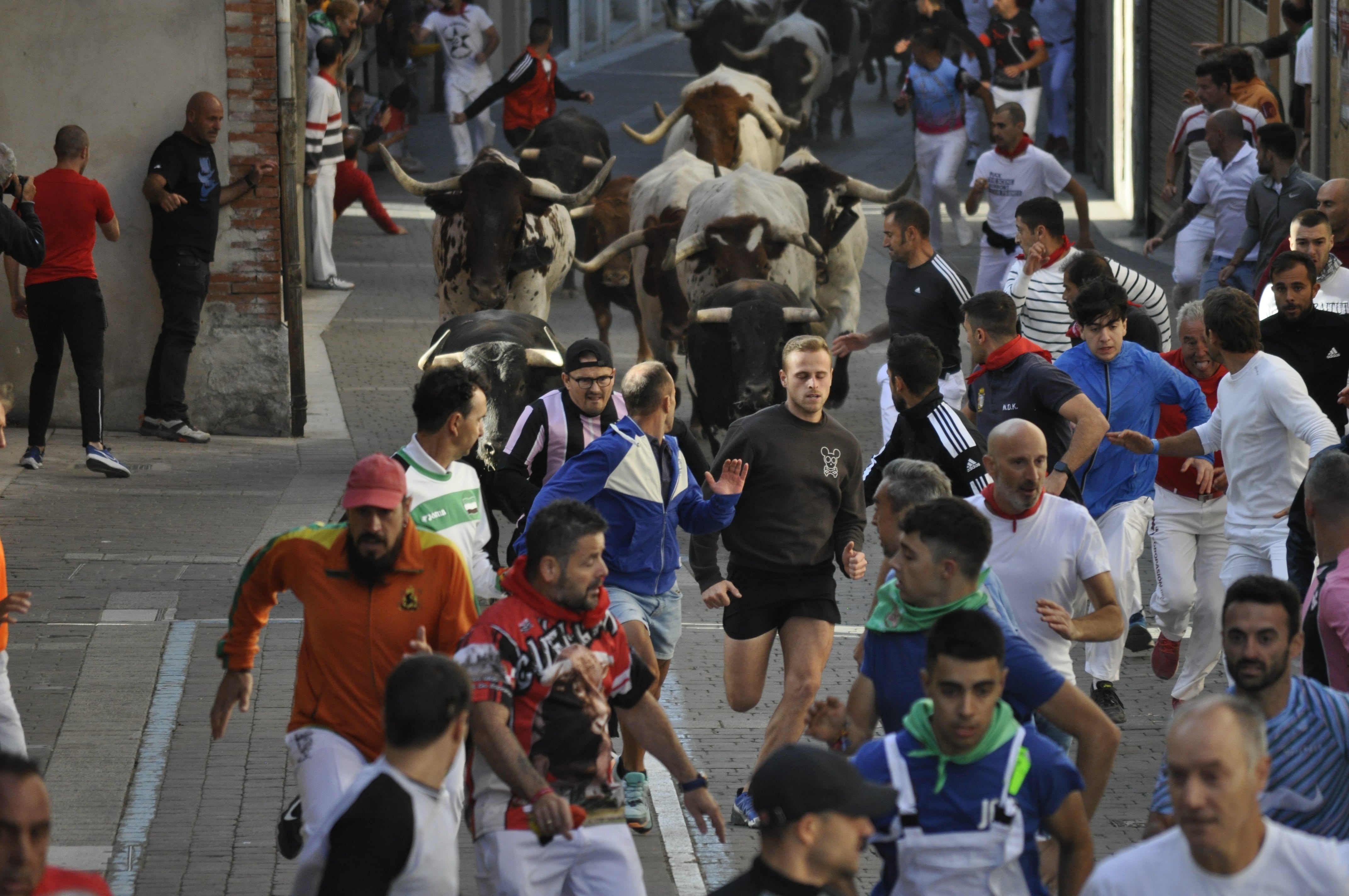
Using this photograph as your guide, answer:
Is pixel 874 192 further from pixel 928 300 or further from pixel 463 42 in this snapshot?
pixel 463 42

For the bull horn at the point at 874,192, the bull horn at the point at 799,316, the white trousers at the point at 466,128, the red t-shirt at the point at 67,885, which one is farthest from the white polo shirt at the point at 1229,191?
the white trousers at the point at 466,128

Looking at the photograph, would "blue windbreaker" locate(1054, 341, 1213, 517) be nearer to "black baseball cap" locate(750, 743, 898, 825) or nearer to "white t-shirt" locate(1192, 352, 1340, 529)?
"white t-shirt" locate(1192, 352, 1340, 529)

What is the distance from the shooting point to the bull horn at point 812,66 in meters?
29.3

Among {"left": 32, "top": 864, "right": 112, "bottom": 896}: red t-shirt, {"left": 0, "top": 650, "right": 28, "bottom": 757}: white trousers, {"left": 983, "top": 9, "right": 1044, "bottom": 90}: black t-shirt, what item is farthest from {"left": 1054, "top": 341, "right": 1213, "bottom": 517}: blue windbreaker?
{"left": 983, "top": 9, "right": 1044, "bottom": 90}: black t-shirt

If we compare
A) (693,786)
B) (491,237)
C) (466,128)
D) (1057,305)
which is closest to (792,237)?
(491,237)

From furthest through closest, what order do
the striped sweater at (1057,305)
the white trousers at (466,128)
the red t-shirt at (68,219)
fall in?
the white trousers at (466,128) → the red t-shirt at (68,219) → the striped sweater at (1057,305)

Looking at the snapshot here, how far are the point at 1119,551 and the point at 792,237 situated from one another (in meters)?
6.22

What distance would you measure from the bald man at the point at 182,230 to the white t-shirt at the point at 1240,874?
11126mm

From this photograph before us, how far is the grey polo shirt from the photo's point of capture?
12031 mm

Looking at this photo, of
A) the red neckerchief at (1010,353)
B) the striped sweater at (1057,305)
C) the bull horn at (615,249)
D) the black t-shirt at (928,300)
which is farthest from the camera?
the bull horn at (615,249)

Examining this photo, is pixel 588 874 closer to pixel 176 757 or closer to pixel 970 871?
pixel 970 871

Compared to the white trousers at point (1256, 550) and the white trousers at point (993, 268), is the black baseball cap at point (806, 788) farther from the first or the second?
the white trousers at point (993, 268)

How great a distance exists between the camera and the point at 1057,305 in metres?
10.5

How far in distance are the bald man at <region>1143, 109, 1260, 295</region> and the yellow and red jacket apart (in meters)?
9.52
